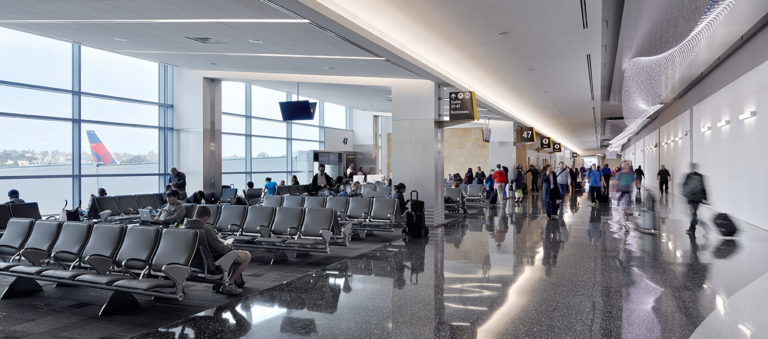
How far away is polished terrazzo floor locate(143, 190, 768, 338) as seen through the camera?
434cm

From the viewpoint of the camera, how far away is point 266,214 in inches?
319

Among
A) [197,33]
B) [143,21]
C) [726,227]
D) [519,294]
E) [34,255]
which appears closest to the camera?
[519,294]

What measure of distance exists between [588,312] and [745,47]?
416 inches

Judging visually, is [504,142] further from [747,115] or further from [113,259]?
[113,259]

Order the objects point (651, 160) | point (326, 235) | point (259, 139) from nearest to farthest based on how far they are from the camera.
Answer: point (326, 235) → point (259, 139) → point (651, 160)

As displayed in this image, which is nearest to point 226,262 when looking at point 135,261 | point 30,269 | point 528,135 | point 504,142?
point 135,261

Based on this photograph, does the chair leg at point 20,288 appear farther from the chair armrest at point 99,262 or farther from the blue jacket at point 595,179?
the blue jacket at point 595,179

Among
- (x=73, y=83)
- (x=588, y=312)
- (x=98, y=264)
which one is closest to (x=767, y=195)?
(x=588, y=312)

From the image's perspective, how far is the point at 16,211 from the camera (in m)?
8.58

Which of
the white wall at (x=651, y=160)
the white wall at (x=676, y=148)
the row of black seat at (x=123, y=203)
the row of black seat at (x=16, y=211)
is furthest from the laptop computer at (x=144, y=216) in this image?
the white wall at (x=651, y=160)

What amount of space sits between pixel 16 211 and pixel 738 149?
611 inches

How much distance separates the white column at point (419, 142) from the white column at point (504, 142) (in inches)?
494

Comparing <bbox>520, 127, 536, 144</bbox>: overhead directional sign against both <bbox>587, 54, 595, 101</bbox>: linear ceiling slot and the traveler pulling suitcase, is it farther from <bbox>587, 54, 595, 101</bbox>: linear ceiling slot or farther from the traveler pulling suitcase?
the traveler pulling suitcase

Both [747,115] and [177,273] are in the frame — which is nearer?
[177,273]
